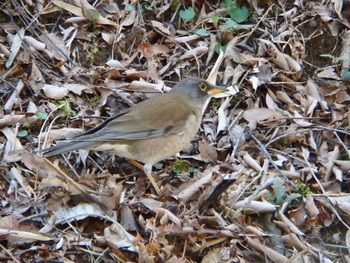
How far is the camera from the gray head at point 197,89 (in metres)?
7.27

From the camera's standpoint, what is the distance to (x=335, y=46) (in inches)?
329

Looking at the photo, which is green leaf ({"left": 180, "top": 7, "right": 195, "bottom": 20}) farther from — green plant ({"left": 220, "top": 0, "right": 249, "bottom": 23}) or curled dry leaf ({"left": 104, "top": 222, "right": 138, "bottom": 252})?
curled dry leaf ({"left": 104, "top": 222, "right": 138, "bottom": 252})

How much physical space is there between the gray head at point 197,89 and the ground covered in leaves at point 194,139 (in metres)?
0.37

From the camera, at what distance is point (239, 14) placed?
8516 millimetres

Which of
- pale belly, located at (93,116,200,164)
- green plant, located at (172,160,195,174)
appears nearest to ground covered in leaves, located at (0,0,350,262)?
green plant, located at (172,160,195,174)

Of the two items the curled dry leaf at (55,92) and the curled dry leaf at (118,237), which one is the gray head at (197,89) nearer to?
the curled dry leaf at (55,92)

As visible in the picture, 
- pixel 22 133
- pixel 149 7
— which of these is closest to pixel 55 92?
pixel 22 133

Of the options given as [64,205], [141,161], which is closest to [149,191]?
[141,161]

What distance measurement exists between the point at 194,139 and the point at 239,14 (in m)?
1.96

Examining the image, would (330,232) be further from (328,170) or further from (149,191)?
(149,191)

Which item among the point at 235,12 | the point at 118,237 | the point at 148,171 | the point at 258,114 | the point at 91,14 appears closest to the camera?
the point at 118,237

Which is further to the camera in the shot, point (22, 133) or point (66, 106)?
point (66, 106)

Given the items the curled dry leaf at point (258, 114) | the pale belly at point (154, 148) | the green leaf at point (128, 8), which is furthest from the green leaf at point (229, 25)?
the pale belly at point (154, 148)

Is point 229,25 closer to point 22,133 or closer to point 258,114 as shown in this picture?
point 258,114
